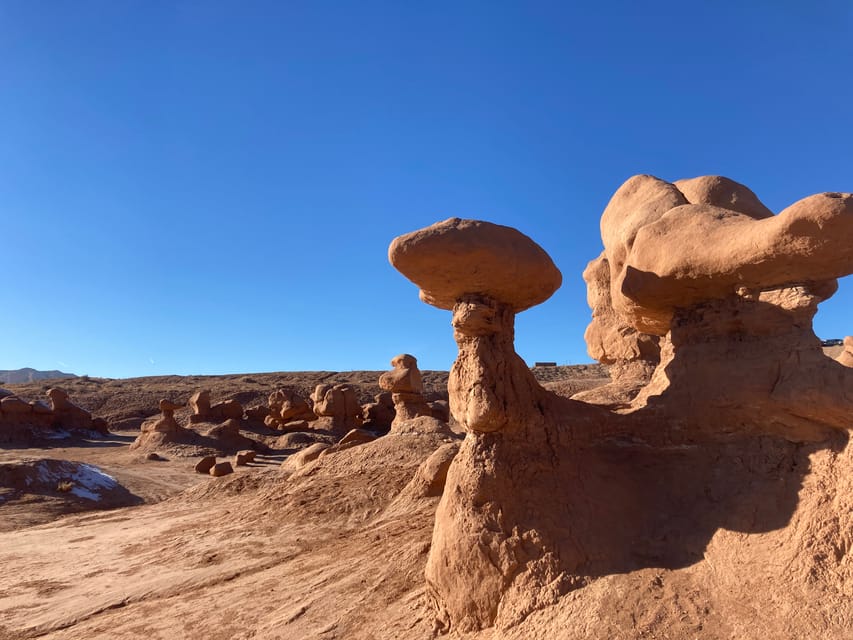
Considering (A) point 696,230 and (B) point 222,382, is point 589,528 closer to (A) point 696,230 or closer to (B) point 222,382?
(A) point 696,230

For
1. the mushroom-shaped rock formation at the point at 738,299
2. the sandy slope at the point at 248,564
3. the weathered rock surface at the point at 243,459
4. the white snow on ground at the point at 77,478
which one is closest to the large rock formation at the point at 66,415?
the white snow on ground at the point at 77,478

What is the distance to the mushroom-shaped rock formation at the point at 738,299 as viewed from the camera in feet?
12.0

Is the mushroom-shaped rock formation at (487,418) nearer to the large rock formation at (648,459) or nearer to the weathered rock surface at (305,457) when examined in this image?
the large rock formation at (648,459)

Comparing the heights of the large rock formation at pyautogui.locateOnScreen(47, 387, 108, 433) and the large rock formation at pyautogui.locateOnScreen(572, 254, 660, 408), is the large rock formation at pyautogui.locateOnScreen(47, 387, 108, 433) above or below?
below

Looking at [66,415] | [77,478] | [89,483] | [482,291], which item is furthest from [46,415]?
[482,291]

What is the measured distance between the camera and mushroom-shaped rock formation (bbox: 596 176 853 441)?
3.64 meters

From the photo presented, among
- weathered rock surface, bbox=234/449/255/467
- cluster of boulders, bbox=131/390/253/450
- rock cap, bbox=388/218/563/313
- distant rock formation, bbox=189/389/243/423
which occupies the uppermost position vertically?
rock cap, bbox=388/218/563/313

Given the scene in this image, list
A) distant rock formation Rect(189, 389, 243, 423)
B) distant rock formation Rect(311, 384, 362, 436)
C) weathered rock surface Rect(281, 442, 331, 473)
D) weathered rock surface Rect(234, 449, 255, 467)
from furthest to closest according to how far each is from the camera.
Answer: distant rock formation Rect(189, 389, 243, 423) → distant rock formation Rect(311, 384, 362, 436) → weathered rock surface Rect(234, 449, 255, 467) → weathered rock surface Rect(281, 442, 331, 473)

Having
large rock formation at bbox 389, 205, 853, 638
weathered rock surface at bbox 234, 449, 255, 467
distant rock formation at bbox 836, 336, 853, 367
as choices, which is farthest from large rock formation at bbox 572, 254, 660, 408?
weathered rock surface at bbox 234, 449, 255, 467

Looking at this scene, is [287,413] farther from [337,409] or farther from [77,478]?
[77,478]

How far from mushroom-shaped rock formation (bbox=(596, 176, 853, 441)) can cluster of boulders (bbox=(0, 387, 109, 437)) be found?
20.6 metres

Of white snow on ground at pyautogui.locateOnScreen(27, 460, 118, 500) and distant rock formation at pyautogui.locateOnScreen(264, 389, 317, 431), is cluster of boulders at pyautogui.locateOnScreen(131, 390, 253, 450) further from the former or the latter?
white snow on ground at pyautogui.locateOnScreen(27, 460, 118, 500)

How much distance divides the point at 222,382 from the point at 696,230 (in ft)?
140

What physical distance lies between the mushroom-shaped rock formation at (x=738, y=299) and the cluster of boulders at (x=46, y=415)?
20.6m
